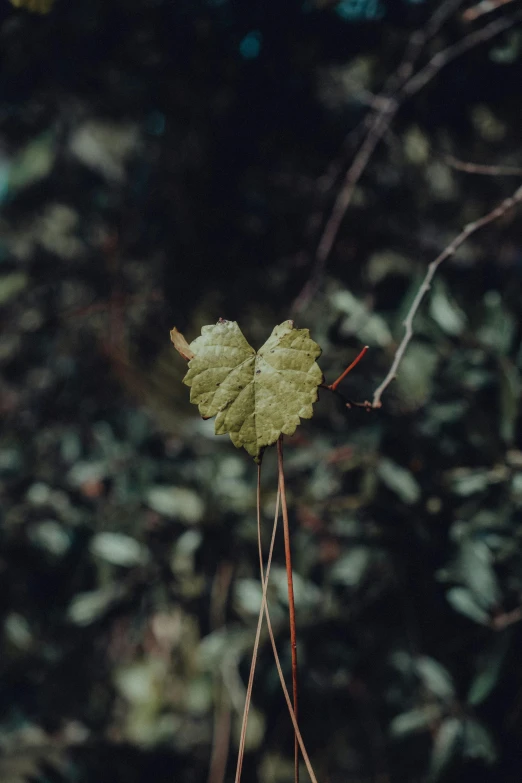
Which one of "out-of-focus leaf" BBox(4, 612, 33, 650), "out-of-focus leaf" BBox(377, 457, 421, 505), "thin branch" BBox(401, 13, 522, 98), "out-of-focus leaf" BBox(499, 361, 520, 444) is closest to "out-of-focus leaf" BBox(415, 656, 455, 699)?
"out-of-focus leaf" BBox(377, 457, 421, 505)

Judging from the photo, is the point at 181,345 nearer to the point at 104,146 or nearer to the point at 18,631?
the point at 18,631

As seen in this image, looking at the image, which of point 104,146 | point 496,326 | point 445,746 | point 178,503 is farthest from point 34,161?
point 445,746

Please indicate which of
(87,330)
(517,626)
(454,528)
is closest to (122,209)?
(87,330)

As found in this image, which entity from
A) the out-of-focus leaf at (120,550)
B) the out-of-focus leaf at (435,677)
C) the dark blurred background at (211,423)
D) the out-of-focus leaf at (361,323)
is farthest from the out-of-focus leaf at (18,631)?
the out-of-focus leaf at (361,323)

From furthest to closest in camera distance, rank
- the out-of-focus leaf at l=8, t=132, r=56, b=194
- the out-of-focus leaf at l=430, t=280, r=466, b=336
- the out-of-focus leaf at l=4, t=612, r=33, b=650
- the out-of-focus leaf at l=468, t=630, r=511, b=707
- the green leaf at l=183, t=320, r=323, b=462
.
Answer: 1. the out-of-focus leaf at l=8, t=132, r=56, b=194
2. the out-of-focus leaf at l=4, t=612, r=33, b=650
3. the out-of-focus leaf at l=430, t=280, r=466, b=336
4. the out-of-focus leaf at l=468, t=630, r=511, b=707
5. the green leaf at l=183, t=320, r=323, b=462

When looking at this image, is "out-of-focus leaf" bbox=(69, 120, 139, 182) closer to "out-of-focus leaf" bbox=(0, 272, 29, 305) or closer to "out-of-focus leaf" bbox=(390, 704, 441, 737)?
"out-of-focus leaf" bbox=(0, 272, 29, 305)

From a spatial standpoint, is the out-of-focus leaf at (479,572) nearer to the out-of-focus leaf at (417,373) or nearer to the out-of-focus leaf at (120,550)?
the out-of-focus leaf at (417,373)
